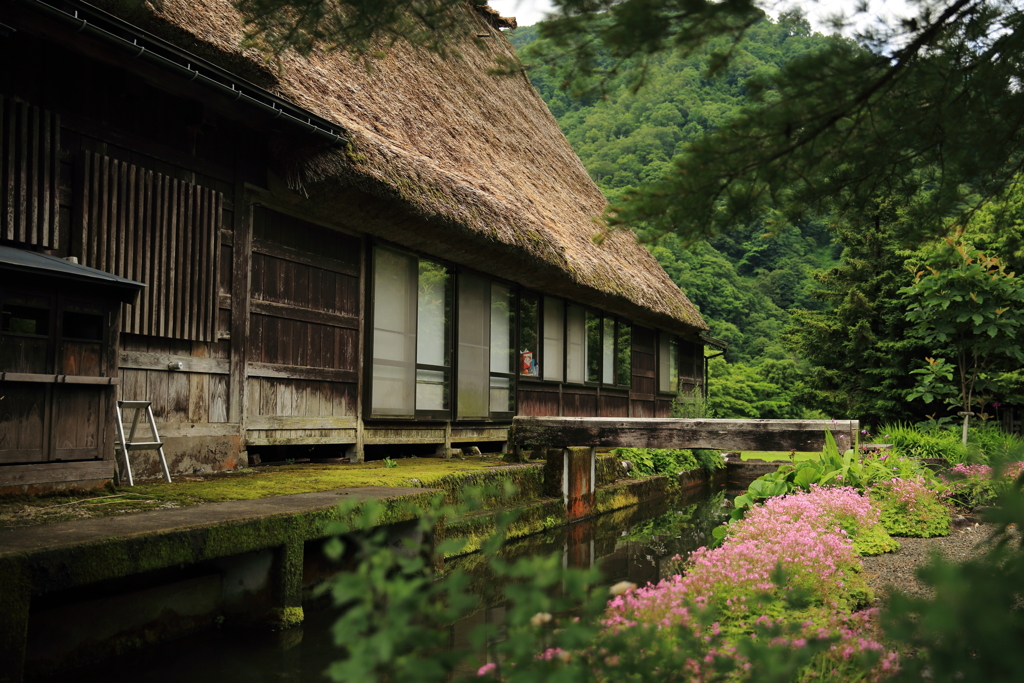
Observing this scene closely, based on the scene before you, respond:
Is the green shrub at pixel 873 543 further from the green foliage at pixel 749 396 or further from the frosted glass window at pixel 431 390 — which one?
the green foliage at pixel 749 396

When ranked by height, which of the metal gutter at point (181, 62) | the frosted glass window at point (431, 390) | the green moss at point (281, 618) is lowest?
the green moss at point (281, 618)

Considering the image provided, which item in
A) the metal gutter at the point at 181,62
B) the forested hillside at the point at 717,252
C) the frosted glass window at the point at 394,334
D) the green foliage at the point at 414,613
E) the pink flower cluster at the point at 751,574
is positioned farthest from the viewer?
the forested hillside at the point at 717,252

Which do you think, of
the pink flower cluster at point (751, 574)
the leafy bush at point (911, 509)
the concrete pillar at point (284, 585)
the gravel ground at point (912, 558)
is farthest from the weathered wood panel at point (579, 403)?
the concrete pillar at point (284, 585)

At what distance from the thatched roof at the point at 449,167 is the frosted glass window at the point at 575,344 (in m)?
0.38

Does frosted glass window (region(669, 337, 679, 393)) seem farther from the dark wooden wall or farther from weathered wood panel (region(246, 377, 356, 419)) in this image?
weathered wood panel (region(246, 377, 356, 419))

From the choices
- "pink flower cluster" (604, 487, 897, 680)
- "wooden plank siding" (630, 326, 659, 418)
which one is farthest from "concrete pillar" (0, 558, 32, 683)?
"wooden plank siding" (630, 326, 659, 418)

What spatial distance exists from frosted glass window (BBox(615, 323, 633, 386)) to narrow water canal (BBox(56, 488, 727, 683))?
648 centimetres

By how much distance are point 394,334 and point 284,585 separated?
4.52 metres

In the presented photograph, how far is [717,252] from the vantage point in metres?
41.2

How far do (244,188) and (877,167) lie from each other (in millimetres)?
5341

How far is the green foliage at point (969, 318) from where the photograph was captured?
1166 cm

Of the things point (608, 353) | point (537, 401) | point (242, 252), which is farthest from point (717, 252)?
point (242, 252)

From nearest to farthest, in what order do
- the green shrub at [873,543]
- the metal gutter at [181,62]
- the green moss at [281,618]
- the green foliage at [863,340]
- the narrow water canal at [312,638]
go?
the narrow water canal at [312,638], the green moss at [281,618], the metal gutter at [181,62], the green shrub at [873,543], the green foliage at [863,340]

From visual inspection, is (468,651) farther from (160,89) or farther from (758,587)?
(160,89)
